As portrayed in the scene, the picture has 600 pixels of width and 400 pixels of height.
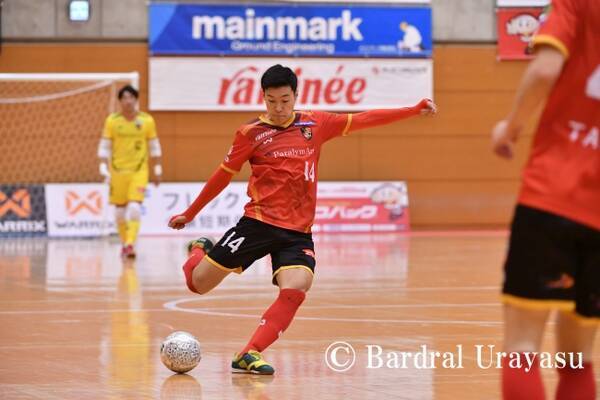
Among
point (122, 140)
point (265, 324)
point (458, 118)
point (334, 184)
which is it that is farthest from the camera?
point (458, 118)

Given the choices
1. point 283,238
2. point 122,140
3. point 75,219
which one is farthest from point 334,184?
point 283,238

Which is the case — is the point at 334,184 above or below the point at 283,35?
below

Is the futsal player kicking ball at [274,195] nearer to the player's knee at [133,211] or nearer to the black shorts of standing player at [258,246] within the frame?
the black shorts of standing player at [258,246]

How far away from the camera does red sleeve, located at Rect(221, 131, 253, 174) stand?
736 cm

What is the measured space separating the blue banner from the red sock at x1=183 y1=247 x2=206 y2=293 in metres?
17.7

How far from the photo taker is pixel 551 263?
13.2 ft

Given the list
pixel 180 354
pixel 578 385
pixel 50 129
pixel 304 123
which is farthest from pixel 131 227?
pixel 578 385

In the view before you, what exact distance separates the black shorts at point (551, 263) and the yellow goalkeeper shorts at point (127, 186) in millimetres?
13461

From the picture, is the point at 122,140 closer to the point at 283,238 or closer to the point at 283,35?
the point at 283,35

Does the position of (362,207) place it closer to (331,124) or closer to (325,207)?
(325,207)

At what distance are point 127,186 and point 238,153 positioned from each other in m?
10.3

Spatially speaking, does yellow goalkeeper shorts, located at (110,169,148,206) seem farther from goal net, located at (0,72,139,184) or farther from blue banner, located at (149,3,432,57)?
Result: blue banner, located at (149,3,432,57)

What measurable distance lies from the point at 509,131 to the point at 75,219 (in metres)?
19.3

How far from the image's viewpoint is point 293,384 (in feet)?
20.9
